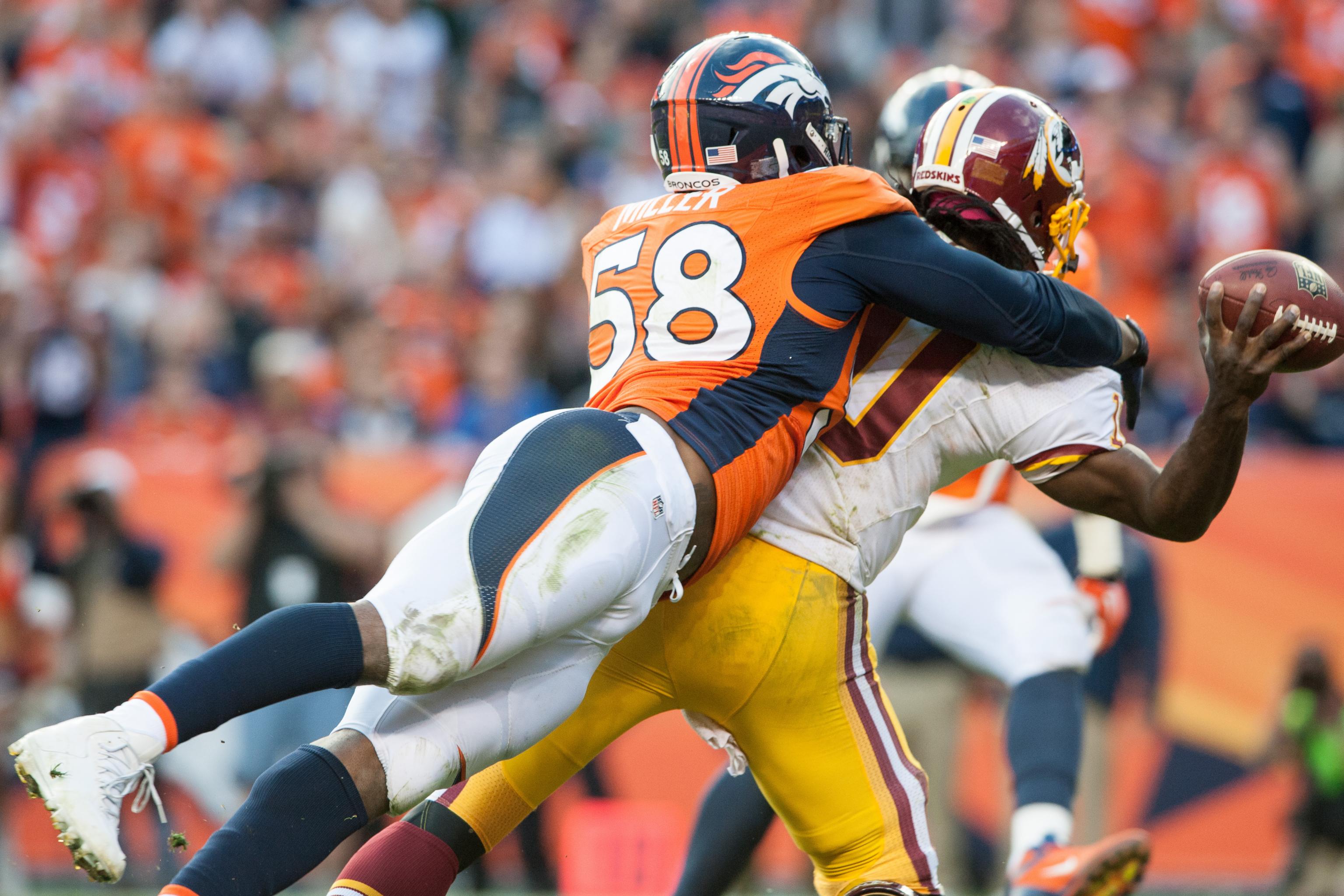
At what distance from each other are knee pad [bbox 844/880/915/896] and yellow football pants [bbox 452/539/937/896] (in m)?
0.02

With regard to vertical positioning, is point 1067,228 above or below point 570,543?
above

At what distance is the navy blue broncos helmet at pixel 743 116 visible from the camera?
299 cm

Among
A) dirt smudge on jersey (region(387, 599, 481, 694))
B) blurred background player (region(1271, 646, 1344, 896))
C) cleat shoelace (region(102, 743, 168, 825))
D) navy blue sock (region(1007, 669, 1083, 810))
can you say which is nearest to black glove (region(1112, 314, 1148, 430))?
navy blue sock (region(1007, 669, 1083, 810))

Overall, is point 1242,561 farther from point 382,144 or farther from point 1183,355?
point 382,144

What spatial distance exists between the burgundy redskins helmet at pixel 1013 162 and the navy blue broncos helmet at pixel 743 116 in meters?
0.25

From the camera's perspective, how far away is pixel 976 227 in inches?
127

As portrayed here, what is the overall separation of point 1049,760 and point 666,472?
5.00ft

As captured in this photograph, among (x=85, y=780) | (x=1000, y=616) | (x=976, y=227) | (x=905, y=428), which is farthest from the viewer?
(x=1000, y=616)

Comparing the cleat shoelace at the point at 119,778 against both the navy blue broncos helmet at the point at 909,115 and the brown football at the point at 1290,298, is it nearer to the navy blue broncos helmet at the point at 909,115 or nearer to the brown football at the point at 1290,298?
the brown football at the point at 1290,298

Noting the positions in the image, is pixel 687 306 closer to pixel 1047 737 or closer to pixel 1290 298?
pixel 1290 298

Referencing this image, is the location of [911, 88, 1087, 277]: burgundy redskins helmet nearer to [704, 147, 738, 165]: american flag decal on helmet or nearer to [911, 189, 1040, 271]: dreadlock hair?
[911, 189, 1040, 271]: dreadlock hair

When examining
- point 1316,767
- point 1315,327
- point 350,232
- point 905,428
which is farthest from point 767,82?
point 350,232

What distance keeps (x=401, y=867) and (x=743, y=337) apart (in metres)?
1.18

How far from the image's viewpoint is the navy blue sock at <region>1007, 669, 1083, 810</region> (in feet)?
12.1
